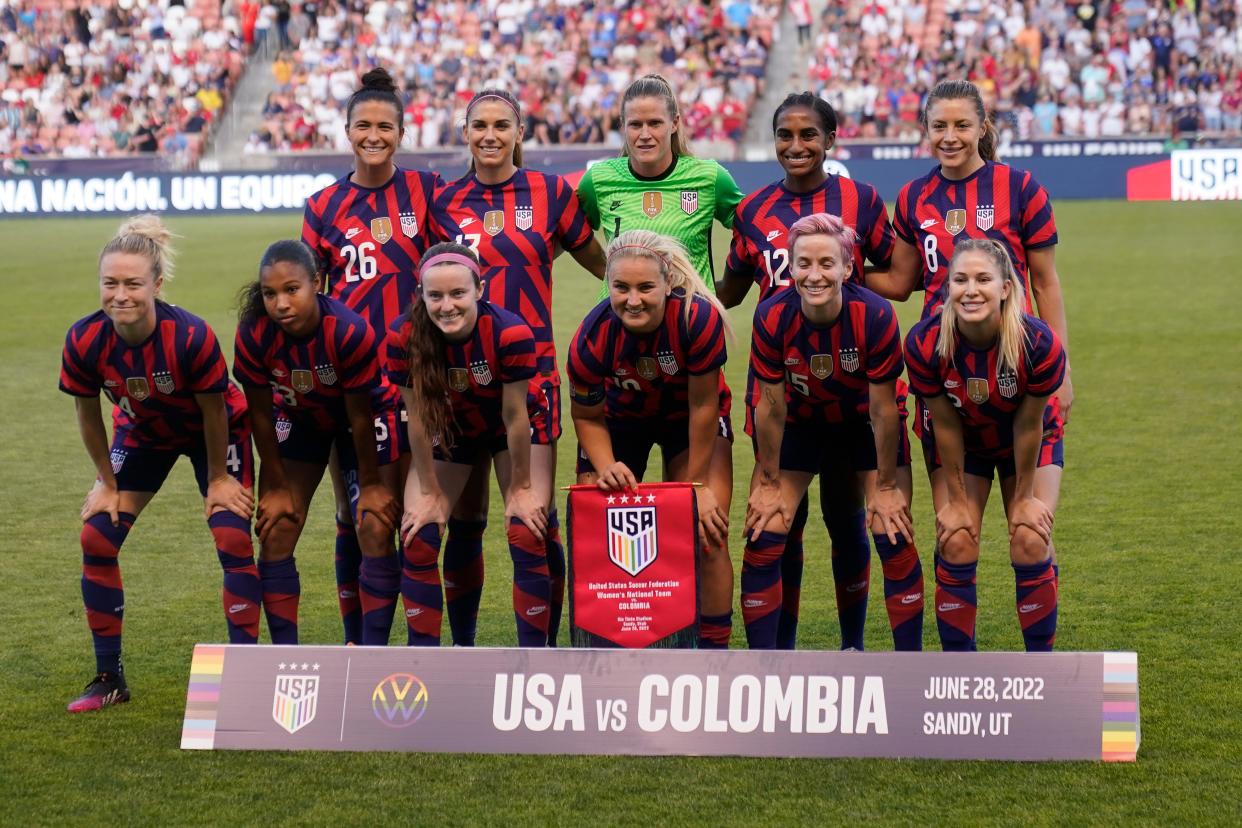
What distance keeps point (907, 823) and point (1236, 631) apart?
2.30 metres

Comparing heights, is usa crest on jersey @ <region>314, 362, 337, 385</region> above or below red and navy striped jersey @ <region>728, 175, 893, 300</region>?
below

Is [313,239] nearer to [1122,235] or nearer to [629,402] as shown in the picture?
[629,402]

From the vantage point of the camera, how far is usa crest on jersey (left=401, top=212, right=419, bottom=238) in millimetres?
5508

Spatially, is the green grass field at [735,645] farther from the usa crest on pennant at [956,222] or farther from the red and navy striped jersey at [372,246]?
the usa crest on pennant at [956,222]

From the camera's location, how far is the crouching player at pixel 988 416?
4715 mm

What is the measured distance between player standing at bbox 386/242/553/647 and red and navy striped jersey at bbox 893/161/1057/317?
1425mm

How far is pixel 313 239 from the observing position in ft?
18.1

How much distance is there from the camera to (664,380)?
A: 16.9ft

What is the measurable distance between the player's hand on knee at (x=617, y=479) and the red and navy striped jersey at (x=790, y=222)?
834 millimetres

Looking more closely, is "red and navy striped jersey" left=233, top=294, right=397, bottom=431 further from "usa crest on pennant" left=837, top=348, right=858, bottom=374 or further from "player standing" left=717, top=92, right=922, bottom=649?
"usa crest on pennant" left=837, top=348, right=858, bottom=374

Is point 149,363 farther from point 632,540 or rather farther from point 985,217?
point 985,217

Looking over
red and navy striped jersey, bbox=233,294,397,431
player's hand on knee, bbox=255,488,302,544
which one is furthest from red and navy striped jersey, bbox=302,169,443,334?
player's hand on knee, bbox=255,488,302,544

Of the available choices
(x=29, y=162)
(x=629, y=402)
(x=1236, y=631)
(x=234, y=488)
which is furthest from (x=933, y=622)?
(x=29, y=162)

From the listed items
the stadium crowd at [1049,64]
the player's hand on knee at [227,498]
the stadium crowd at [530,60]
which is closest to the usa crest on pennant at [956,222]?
the player's hand on knee at [227,498]
